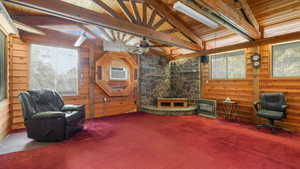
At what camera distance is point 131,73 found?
5.56 metres

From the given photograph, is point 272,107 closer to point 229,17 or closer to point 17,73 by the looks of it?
point 229,17

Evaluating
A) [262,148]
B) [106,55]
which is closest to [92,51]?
[106,55]

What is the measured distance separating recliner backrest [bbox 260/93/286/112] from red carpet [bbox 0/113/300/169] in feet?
2.28

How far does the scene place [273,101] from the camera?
3.60m

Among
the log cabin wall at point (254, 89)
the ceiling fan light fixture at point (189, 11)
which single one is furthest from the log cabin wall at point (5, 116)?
the log cabin wall at point (254, 89)

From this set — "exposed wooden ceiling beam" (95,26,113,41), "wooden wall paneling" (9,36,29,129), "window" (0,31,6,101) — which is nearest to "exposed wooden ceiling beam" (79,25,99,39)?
"exposed wooden ceiling beam" (95,26,113,41)

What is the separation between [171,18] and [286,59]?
11.0ft

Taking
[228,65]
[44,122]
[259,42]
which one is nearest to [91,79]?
[44,122]

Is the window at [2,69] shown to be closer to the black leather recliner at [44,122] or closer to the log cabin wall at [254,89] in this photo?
the black leather recliner at [44,122]

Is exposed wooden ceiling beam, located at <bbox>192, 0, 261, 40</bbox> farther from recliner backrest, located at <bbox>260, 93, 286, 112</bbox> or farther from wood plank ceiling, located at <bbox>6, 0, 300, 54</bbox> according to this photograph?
recliner backrest, located at <bbox>260, 93, 286, 112</bbox>

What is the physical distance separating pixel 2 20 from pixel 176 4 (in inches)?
138

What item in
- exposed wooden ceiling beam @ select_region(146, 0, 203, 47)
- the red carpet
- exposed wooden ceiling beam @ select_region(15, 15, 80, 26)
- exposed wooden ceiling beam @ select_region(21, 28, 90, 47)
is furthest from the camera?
exposed wooden ceiling beam @ select_region(146, 0, 203, 47)

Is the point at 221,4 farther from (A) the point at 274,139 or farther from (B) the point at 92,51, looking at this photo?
(B) the point at 92,51

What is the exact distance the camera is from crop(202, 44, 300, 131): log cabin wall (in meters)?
3.51
